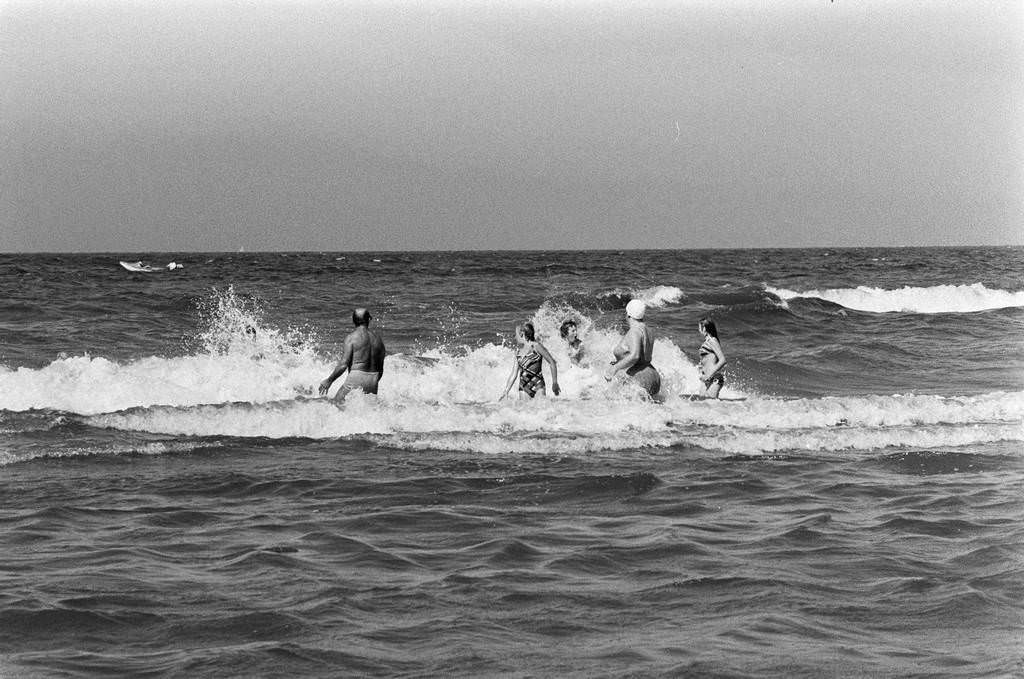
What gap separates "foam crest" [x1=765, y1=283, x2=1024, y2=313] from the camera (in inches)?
1374

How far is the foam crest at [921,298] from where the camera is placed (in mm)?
34906

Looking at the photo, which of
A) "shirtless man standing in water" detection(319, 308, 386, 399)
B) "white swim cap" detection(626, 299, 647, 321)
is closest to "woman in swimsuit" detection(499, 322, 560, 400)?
"white swim cap" detection(626, 299, 647, 321)

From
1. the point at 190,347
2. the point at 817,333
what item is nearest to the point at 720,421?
the point at 190,347

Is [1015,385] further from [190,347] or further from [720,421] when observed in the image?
[190,347]

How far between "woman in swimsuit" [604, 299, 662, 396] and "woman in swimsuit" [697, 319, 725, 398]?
1.60 metres

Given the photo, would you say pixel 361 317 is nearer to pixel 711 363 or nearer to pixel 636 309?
pixel 636 309

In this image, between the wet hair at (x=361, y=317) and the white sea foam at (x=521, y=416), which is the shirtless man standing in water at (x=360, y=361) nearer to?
the wet hair at (x=361, y=317)

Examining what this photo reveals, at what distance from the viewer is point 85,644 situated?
5.15 m

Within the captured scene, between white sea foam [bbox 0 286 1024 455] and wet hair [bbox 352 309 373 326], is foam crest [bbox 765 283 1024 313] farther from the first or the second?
wet hair [bbox 352 309 373 326]

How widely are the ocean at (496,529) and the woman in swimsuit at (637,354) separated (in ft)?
0.74

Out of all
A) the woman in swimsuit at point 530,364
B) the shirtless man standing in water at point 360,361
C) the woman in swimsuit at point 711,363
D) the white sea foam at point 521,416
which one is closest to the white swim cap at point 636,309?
the white sea foam at point 521,416

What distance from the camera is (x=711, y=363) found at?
1398 centimetres

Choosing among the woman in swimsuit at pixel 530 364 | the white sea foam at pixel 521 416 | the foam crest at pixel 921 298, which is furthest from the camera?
the foam crest at pixel 921 298

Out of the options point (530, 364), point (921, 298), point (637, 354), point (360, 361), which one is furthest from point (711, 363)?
point (921, 298)
